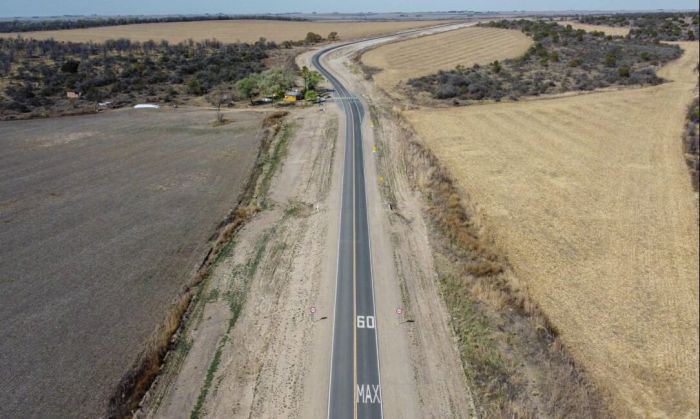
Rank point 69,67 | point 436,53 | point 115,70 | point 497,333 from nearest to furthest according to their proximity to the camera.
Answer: point 497,333 < point 69,67 < point 115,70 < point 436,53

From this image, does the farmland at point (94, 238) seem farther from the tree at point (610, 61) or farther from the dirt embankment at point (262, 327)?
the tree at point (610, 61)

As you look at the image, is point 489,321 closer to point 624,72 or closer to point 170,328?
point 170,328

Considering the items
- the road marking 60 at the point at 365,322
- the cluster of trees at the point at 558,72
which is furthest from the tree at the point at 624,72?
the road marking 60 at the point at 365,322

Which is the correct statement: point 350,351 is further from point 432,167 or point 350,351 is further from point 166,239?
point 432,167

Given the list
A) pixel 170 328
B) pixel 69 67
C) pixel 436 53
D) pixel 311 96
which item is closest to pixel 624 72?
pixel 436 53

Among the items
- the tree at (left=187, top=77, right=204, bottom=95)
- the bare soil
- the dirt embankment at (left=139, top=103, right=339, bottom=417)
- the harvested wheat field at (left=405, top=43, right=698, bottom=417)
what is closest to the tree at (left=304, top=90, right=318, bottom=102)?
the harvested wheat field at (left=405, top=43, right=698, bottom=417)

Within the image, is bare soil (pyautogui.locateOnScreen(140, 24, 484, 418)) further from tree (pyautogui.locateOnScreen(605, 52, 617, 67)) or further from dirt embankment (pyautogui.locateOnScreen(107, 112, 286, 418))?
tree (pyautogui.locateOnScreen(605, 52, 617, 67))

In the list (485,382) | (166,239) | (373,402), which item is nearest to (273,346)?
(373,402)

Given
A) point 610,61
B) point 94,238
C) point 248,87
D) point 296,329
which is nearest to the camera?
point 296,329
